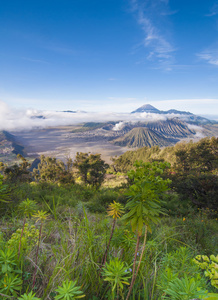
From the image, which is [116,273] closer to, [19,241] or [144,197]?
[144,197]

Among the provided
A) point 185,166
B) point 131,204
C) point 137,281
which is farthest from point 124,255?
point 185,166

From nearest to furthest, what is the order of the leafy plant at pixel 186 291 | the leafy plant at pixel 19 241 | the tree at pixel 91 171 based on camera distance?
the leafy plant at pixel 186 291
the leafy plant at pixel 19 241
the tree at pixel 91 171

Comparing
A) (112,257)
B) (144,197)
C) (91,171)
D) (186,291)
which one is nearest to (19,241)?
(112,257)

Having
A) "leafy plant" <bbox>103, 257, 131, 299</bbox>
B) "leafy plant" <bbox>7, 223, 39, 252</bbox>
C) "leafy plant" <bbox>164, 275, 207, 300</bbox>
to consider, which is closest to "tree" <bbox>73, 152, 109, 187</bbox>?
"leafy plant" <bbox>7, 223, 39, 252</bbox>

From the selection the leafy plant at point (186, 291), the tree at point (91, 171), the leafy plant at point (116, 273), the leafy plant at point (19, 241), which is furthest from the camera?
the tree at point (91, 171)

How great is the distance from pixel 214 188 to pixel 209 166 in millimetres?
17683

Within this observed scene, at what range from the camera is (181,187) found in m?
10.4

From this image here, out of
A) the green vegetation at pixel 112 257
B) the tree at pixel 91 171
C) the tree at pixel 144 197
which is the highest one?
the tree at pixel 144 197

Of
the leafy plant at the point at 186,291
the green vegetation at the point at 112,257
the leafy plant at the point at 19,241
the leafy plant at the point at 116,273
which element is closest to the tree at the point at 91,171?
the green vegetation at the point at 112,257

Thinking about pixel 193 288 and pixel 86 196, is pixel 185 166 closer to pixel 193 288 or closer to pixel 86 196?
pixel 86 196

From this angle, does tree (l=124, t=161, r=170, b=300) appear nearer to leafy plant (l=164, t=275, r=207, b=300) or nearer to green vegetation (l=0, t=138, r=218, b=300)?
green vegetation (l=0, t=138, r=218, b=300)

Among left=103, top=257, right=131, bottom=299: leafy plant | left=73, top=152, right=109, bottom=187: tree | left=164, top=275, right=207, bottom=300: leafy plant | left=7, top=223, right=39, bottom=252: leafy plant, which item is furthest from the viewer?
left=73, top=152, right=109, bottom=187: tree

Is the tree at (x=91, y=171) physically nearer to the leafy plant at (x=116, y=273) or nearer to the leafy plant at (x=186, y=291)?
the leafy plant at (x=116, y=273)

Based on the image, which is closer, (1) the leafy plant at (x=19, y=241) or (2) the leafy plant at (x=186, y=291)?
(2) the leafy plant at (x=186, y=291)
